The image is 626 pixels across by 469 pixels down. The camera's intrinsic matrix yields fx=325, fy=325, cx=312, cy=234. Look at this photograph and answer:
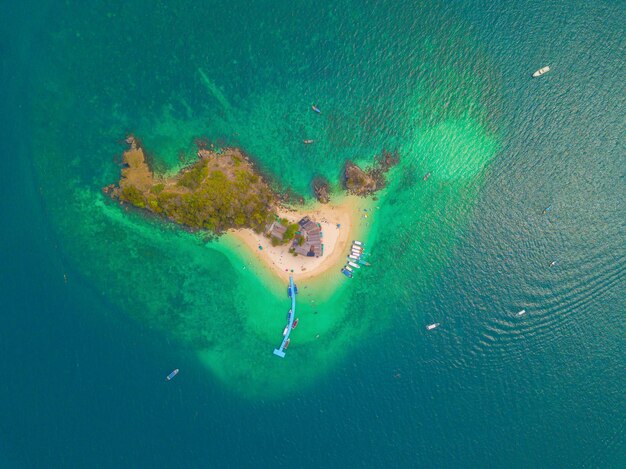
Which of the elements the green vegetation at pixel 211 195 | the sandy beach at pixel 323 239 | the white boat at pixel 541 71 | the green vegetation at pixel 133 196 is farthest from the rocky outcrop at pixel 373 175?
the green vegetation at pixel 133 196

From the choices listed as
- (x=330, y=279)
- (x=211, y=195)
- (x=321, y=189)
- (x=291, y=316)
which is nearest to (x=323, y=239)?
(x=330, y=279)

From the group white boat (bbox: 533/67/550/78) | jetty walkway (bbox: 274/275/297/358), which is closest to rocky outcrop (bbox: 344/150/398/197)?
jetty walkway (bbox: 274/275/297/358)

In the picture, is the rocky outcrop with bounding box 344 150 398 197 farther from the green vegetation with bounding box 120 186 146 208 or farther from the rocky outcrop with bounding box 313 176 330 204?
the green vegetation with bounding box 120 186 146 208

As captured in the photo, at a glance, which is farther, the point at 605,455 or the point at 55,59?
the point at 605,455

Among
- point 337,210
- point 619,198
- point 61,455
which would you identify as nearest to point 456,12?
point 337,210

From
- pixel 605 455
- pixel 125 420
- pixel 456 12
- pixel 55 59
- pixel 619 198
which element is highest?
pixel 456 12

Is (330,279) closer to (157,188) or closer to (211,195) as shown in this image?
(211,195)

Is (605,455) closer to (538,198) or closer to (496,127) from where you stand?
(538,198)
